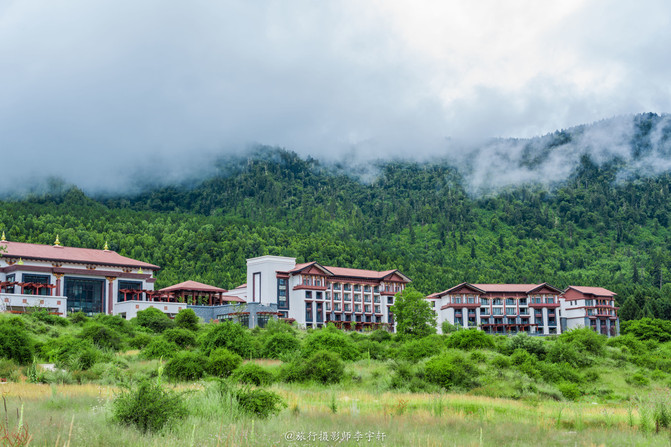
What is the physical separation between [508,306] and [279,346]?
77769 millimetres

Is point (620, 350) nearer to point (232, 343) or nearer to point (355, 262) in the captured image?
point (232, 343)

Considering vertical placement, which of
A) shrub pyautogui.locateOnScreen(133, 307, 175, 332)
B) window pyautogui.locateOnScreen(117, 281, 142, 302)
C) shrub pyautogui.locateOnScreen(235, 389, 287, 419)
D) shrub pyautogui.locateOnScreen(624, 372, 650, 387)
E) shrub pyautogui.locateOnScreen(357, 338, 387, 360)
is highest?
window pyautogui.locateOnScreen(117, 281, 142, 302)

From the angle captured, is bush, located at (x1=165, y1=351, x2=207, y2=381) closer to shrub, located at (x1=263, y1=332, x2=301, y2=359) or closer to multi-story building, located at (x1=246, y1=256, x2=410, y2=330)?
shrub, located at (x1=263, y1=332, x2=301, y2=359)

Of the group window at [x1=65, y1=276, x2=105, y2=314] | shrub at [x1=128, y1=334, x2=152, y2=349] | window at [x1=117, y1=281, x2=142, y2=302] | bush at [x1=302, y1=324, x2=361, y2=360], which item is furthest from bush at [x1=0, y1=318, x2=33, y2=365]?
window at [x1=117, y1=281, x2=142, y2=302]

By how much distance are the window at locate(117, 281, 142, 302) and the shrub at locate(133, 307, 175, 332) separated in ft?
56.1

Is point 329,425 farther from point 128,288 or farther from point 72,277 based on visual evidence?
point 128,288

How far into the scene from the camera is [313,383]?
29.4 m

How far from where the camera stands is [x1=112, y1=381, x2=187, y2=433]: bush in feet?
47.1

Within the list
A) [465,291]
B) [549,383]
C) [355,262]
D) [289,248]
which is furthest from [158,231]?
[549,383]

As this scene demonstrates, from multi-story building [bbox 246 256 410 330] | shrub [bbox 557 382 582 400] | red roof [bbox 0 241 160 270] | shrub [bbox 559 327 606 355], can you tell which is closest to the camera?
shrub [bbox 557 382 582 400]

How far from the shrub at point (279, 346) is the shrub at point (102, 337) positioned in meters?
9.94

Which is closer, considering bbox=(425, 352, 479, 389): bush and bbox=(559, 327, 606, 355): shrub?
bbox=(425, 352, 479, 389): bush

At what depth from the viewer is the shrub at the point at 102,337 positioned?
41.8 m

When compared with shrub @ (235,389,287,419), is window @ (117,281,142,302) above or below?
above
